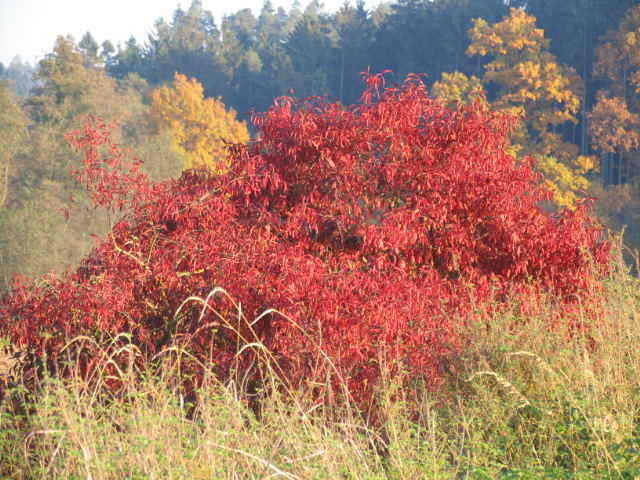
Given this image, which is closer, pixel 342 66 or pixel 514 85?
pixel 514 85

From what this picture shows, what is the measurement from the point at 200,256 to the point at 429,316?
6.00ft

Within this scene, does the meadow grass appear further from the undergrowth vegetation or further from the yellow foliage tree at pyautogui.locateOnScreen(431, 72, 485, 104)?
the yellow foliage tree at pyautogui.locateOnScreen(431, 72, 485, 104)

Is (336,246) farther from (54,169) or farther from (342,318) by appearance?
(54,169)

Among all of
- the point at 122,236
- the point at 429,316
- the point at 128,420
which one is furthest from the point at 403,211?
the point at 128,420

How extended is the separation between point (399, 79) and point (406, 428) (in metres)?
42.4

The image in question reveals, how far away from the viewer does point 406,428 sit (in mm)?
4629

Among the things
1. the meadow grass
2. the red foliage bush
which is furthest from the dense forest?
the meadow grass

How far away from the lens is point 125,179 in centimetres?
766

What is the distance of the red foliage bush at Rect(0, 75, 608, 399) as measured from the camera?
5898 millimetres

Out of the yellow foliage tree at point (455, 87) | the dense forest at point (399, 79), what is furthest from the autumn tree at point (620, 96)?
the yellow foliage tree at point (455, 87)

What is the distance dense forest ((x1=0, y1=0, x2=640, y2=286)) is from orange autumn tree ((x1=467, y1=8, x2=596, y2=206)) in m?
0.07

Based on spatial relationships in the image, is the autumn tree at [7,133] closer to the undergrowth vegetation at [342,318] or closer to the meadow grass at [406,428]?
the undergrowth vegetation at [342,318]

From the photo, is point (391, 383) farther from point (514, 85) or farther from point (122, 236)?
point (514, 85)

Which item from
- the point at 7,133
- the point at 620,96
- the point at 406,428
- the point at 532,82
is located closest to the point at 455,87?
the point at 532,82
